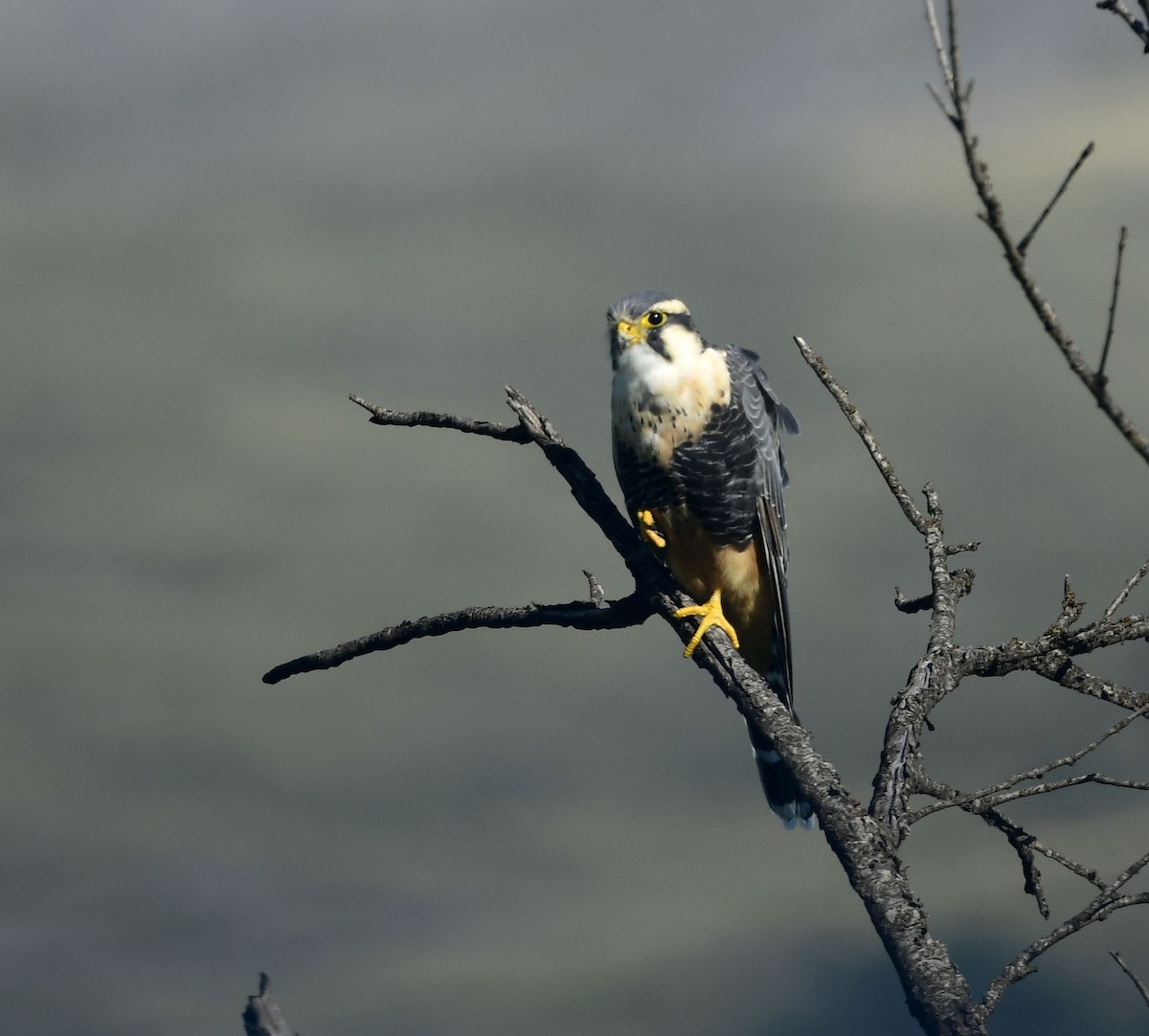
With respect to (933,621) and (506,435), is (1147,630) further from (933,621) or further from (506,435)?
(506,435)

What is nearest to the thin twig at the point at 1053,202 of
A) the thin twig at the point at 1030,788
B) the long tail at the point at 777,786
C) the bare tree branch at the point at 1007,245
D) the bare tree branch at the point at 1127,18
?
the bare tree branch at the point at 1007,245

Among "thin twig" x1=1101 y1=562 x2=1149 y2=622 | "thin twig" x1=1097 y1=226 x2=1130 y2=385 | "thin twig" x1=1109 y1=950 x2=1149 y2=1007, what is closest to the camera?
"thin twig" x1=1097 y1=226 x2=1130 y2=385

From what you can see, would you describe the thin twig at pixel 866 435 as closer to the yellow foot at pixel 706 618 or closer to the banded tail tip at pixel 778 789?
the yellow foot at pixel 706 618

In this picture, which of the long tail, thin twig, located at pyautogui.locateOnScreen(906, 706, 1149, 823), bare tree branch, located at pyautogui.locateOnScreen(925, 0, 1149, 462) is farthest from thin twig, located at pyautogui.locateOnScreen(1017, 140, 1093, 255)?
the long tail

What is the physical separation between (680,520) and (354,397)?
1763 millimetres

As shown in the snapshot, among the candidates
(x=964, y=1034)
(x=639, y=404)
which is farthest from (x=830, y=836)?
(x=639, y=404)

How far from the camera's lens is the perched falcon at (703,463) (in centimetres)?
601

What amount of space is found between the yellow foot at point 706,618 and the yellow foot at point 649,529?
0.41 meters

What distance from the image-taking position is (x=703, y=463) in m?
6.02

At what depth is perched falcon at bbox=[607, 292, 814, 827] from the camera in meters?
6.01

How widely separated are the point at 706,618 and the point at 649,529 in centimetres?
65

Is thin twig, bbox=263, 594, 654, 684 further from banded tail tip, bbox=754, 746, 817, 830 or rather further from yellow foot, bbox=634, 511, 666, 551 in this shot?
banded tail tip, bbox=754, 746, 817, 830

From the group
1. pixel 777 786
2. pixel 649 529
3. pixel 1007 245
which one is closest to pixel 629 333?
pixel 649 529

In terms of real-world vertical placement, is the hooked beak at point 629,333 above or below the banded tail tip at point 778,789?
above
